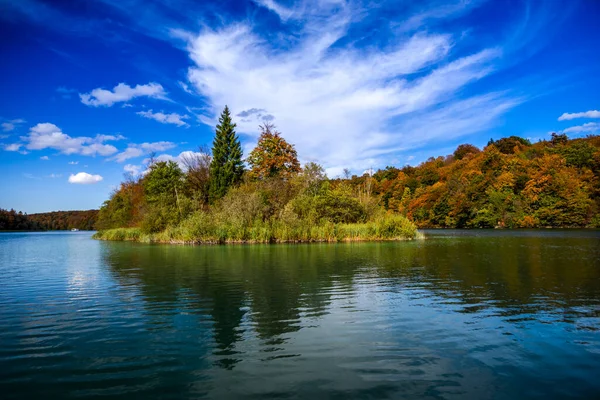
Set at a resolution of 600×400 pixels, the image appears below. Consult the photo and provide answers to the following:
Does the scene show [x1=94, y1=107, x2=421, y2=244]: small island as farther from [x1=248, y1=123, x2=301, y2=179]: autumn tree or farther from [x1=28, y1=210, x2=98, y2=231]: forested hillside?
[x1=28, y1=210, x2=98, y2=231]: forested hillside

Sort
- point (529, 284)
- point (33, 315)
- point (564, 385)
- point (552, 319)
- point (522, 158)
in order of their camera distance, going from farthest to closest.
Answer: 1. point (522, 158)
2. point (529, 284)
3. point (33, 315)
4. point (552, 319)
5. point (564, 385)

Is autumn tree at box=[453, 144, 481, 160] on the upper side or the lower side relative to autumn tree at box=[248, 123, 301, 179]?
upper

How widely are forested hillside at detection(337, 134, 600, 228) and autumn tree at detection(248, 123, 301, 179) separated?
1311cm

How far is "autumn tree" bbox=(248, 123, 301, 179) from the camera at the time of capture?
58.5 m

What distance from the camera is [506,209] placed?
7988 centimetres

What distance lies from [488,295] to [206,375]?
9.72 m

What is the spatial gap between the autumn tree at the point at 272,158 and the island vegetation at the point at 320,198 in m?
0.17

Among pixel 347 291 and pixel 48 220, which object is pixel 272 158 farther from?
pixel 48 220

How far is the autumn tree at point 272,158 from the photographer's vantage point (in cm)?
5847

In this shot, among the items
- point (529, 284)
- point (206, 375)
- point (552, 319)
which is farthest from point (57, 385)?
point (529, 284)

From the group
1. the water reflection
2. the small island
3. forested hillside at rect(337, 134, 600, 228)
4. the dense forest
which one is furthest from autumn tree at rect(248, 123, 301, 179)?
the dense forest

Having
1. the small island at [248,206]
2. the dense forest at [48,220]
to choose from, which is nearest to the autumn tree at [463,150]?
the small island at [248,206]

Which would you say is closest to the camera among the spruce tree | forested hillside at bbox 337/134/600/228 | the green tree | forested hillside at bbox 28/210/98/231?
the green tree

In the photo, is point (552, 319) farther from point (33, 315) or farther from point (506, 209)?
point (506, 209)
